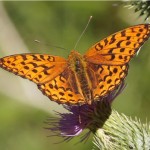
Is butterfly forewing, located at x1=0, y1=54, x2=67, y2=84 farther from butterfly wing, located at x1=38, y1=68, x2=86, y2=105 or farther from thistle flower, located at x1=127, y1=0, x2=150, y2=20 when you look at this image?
thistle flower, located at x1=127, y1=0, x2=150, y2=20

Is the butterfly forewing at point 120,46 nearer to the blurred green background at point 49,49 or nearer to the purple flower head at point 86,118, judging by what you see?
the purple flower head at point 86,118

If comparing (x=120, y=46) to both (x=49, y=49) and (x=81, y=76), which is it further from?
(x=49, y=49)

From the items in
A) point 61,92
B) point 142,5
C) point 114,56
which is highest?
point 142,5

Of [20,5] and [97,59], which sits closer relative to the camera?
[97,59]

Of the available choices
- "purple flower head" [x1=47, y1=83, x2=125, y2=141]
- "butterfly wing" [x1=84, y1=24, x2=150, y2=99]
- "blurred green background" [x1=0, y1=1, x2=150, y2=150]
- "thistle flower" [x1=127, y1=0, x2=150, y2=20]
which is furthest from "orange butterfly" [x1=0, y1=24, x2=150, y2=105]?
"blurred green background" [x1=0, y1=1, x2=150, y2=150]

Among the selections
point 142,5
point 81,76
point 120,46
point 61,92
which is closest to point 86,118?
point 81,76

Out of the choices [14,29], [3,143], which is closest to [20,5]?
[14,29]

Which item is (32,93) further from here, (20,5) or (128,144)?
(128,144)
